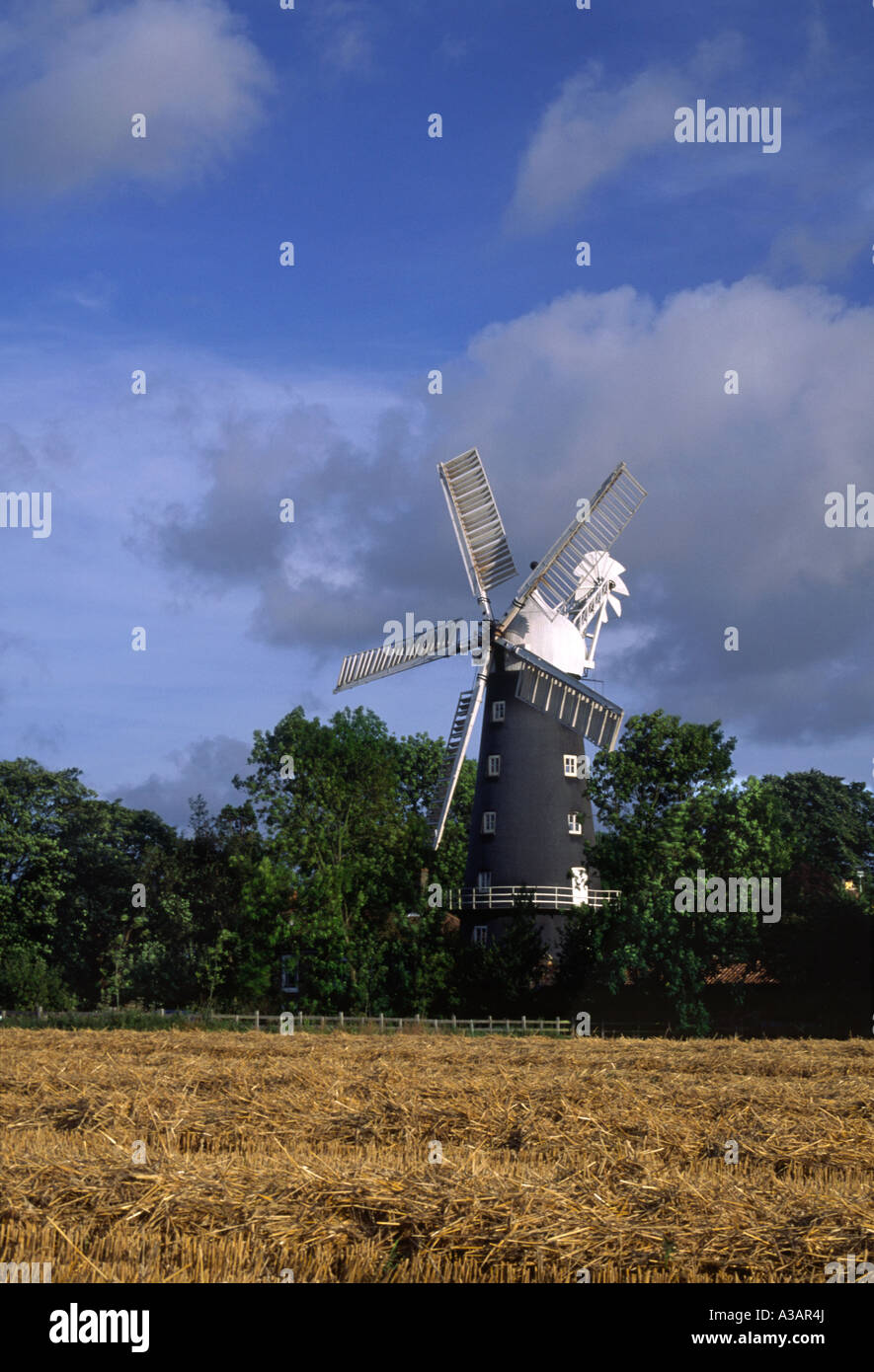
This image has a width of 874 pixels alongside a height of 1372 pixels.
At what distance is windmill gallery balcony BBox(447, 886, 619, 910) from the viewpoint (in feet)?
162

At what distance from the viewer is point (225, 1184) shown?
9734 mm

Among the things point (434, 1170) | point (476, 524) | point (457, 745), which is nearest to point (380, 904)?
point (457, 745)

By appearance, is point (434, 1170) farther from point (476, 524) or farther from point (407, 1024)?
point (476, 524)

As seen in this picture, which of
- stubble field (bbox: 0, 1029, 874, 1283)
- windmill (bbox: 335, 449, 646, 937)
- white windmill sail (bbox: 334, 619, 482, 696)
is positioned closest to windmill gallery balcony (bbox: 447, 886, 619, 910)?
windmill (bbox: 335, 449, 646, 937)

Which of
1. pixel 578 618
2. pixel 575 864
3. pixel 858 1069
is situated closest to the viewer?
pixel 858 1069

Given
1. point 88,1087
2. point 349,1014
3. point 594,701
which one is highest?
point 594,701

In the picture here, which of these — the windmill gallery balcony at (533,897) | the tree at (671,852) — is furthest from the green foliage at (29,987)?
the tree at (671,852)

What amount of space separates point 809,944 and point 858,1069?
22.5 m

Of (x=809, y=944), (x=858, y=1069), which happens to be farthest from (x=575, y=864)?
(x=858, y=1069)

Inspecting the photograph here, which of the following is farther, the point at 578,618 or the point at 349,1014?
the point at 578,618

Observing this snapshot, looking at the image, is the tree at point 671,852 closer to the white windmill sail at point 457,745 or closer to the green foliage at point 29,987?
the white windmill sail at point 457,745

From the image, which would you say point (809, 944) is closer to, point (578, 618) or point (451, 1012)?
point (451, 1012)

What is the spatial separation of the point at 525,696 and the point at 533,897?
8.02 meters

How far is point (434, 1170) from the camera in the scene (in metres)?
10.5
